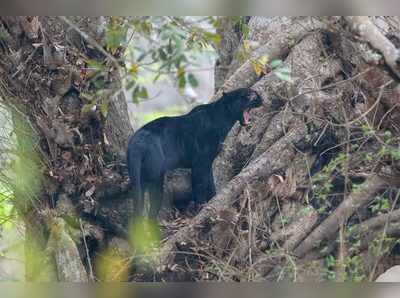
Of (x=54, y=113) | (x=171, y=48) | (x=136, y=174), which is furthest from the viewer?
(x=54, y=113)

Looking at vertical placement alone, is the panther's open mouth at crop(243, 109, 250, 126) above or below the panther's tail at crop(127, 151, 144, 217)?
above

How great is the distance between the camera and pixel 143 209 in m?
3.69

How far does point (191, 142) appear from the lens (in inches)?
154

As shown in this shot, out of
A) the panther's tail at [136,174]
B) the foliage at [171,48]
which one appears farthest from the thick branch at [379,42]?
the panther's tail at [136,174]

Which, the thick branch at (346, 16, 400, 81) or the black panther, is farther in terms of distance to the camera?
the black panther

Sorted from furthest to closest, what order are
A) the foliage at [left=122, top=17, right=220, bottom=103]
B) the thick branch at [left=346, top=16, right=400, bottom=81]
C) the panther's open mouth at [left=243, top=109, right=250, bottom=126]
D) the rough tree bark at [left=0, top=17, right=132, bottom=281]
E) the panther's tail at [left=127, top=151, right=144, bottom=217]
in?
the panther's open mouth at [left=243, top=109, right=250, bottom=126], the rough tree bark at [left=0, top=17, right=132, bottom=281], the panther's tail at [left=127, top=151, right=144, bottom=217], the thick branch at [left=346, top=16, right=400, bottom=81], the foliage at [left=122, top=17, right=220, bottom=103]

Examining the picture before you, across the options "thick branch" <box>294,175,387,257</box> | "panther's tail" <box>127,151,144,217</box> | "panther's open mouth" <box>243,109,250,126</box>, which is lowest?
"thick branch" <box>294,175,387,257</box>

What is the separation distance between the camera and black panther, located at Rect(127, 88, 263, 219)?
11.9ft

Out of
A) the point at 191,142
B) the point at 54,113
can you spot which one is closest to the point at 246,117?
the point at 191,142

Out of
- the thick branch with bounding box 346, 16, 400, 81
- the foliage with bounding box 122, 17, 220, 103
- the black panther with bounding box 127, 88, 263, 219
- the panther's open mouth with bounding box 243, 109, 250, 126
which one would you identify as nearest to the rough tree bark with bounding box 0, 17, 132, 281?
the black panther with bounding box 127, 88, 263, 219

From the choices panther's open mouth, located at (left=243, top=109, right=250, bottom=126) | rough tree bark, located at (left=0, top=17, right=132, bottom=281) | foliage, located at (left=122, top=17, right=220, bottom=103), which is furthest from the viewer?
panther's open mouth, located at (left=243, top=109, right=250, bottom=126)

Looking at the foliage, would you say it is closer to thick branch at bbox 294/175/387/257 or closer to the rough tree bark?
the rough tree bark

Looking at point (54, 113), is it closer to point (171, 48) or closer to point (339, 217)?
point (171, 48)

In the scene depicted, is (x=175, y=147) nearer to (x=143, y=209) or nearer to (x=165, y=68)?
(x=143, y=209)
